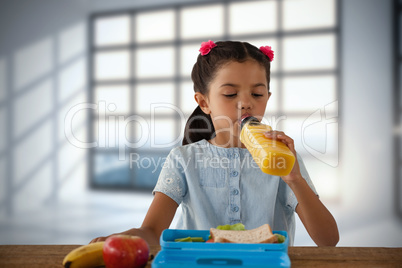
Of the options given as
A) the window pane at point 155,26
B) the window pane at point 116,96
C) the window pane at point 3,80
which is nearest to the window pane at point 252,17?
the window pane at point 155,26

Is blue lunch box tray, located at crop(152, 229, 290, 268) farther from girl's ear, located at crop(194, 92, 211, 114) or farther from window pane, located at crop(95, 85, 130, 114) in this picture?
window pane, located at crop(95, 85, 130, 114)

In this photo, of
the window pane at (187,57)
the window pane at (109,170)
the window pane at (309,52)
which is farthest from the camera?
the window pane at (109,170)

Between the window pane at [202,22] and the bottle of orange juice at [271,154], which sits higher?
the window pane at [202,22]

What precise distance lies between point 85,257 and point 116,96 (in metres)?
5.23

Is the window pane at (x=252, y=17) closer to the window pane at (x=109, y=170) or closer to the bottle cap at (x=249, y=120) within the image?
the window pane at (x=109, y=170)

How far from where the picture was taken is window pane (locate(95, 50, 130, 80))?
5617 millimetres

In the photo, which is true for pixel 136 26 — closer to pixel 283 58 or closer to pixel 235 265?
pixel 283 58

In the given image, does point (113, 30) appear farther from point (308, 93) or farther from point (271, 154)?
point (271, 154)

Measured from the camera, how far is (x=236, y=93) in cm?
110

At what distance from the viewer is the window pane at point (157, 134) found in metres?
5.45

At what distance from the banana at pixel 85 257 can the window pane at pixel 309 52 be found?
15.1 feet

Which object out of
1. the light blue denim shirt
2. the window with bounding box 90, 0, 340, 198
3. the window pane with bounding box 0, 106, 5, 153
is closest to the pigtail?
the light blue denim shirt

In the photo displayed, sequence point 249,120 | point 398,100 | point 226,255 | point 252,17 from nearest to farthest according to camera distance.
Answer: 1. point 226,255
2. point 249,120
3. point 398,100
4. point 252,17

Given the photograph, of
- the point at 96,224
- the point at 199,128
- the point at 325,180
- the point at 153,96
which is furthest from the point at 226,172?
the point at 153,96
